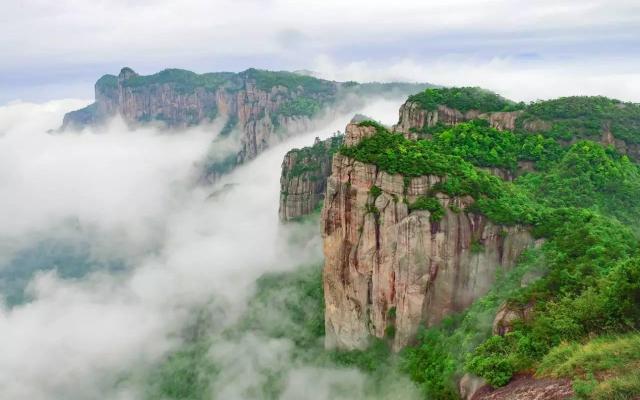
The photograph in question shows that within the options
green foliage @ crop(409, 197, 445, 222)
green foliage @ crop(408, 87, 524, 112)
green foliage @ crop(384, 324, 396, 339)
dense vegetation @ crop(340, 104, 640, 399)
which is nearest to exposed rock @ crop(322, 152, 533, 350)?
green foliage @ crop(384, 324, 396, 339)

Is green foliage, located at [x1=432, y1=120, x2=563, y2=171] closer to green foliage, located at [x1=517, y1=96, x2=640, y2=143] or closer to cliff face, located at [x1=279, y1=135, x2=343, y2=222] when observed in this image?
green foliage, located at [x1=517, y1=96, x2=640, y2=143]

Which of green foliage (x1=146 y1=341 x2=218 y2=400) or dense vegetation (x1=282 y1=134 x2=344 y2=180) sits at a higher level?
dense vegetation (x1=282 y1=134 x2=344 y2=180)

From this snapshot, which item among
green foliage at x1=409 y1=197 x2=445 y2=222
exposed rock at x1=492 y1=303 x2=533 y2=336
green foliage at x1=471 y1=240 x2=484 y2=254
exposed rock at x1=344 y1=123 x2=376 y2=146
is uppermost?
exposed rock at x1=344 y1=123 x2=376 y2=146

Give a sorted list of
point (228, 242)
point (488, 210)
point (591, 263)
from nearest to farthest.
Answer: point (591, 263) < point (488, 210) < point (228, 242)

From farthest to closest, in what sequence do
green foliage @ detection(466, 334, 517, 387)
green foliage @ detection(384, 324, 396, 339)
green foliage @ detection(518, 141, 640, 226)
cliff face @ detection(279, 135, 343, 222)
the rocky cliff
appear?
cliff face @ detection(279, 135, 343, 222) → the rocky cliff → green foliage @ detection(518, 141, 640, 226) → green foliage @ detection(384, 324, 396, 339) → green foliage @ detection(466, 334, 517, 387)

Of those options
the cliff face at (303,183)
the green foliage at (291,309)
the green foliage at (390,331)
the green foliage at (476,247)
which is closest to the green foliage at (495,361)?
the green foliage at (476,247)

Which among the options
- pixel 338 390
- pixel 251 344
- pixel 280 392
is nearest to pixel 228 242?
pixel 251 344

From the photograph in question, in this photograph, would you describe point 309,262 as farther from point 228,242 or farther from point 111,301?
point 111,301
